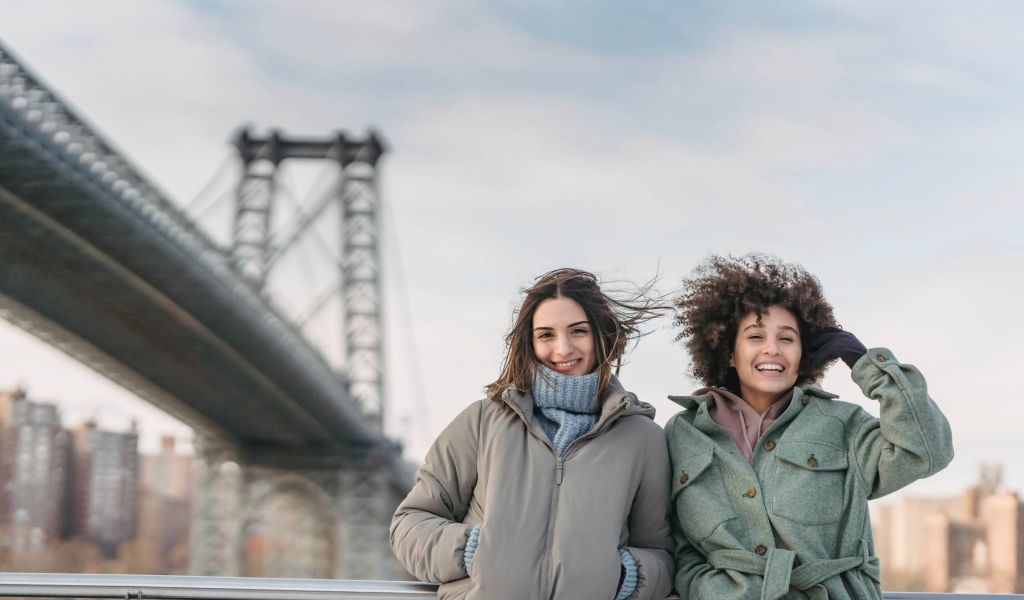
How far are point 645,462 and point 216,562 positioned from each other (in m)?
20.8

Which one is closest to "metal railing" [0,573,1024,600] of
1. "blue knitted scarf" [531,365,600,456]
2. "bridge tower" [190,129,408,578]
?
"blue knitted scarf" [531,365,600,456]

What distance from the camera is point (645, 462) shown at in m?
1.99

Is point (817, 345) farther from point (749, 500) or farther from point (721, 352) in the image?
point (749, 500)

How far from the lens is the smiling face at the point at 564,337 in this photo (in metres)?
2.05

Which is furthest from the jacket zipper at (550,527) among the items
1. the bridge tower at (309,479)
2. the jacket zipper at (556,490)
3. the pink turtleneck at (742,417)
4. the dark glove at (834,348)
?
the bridge tower at (309,479)

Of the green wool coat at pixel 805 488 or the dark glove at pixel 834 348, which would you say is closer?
the green wool coat at pixel 805 488

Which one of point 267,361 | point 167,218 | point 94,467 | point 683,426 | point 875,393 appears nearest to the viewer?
point 875,393

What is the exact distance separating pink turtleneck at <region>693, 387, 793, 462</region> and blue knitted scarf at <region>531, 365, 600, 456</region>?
0.69ft

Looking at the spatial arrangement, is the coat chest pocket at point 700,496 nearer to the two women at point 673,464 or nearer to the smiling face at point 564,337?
the two women at point 673,464

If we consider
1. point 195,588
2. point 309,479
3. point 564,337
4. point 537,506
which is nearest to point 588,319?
point 564,337

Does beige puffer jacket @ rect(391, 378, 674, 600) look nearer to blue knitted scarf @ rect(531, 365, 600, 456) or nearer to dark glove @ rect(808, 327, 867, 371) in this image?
blue knitted scarf @ rect(531, 365, 600, 456)

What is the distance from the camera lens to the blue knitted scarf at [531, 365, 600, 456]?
1997 millimetres

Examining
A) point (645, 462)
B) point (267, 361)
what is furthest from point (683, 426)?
point (267, 361)

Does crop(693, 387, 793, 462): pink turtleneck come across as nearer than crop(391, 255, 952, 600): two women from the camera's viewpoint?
No
